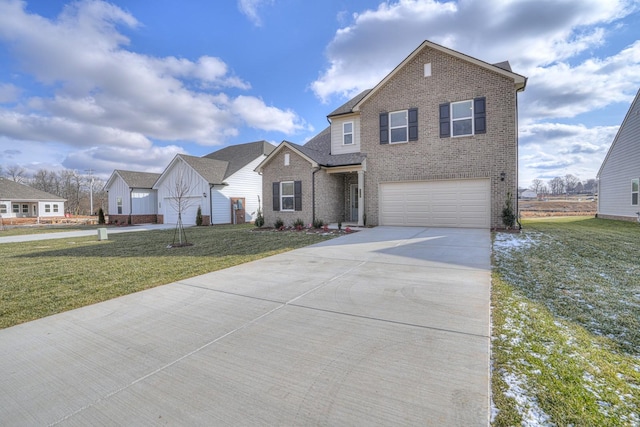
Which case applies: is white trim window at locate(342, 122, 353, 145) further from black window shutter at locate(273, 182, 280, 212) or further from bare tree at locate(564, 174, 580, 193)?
bare tree at locate(564, 174, 580, 193)

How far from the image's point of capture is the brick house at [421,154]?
11.9 m

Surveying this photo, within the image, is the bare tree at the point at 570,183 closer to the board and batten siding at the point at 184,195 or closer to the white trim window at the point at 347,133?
the white trim window at the point at 347,133

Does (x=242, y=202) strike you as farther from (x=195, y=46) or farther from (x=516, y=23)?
(x=516, y=23)

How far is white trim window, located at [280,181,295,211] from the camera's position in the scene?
15284mm

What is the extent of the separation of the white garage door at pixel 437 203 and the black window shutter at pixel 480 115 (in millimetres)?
2213

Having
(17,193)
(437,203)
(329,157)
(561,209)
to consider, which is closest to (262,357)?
(437,203)

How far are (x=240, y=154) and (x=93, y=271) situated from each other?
20058 millimetres

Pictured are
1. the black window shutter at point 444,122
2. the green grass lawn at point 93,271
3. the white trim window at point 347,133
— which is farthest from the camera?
the white trim window at point 347,133

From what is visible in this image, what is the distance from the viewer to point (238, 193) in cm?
2222

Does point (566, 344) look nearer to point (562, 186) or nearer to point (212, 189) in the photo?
point (212, 189)

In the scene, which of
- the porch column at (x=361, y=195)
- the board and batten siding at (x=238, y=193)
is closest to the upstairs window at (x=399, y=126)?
the porch column at (x=361, y=195)

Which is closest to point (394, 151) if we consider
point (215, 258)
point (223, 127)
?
point (215, 258)

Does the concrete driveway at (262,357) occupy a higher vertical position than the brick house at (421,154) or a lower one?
lower

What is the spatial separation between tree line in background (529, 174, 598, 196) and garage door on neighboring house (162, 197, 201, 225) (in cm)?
7460
